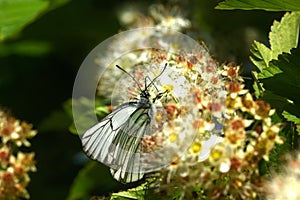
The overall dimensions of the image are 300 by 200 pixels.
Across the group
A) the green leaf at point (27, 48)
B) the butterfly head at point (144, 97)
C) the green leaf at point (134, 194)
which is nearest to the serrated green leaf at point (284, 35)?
the butterfly head at point (144, 97)

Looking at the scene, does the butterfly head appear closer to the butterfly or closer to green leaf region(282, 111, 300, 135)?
the butterfly

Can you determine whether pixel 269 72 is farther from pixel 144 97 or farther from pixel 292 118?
pixel 144 97

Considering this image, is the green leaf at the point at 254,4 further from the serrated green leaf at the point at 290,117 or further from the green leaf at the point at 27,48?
the green leaf at the point at 27,48

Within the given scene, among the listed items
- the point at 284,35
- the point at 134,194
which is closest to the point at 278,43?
the point at 284,35

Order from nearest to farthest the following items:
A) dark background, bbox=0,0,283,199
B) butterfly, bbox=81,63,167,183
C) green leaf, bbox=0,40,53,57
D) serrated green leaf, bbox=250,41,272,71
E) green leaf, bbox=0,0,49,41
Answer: butterfly, bbox=81,63,167,183
serrated green leaf, bbox=250,41,272,71
green leaf, bbox=0,0,49,41
dark background, bbox=0,0,283,199
green leaf, bbox=0,40,53,57

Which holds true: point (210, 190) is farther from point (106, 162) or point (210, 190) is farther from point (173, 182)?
point (106, 162)

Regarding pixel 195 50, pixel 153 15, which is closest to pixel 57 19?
pixel 153 15

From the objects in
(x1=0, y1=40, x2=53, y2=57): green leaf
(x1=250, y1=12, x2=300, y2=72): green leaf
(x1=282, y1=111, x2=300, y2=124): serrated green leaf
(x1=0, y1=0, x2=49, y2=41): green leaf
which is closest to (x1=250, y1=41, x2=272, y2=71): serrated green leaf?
(x1=250, y1=12, x2=300, y2=72): green leaf
